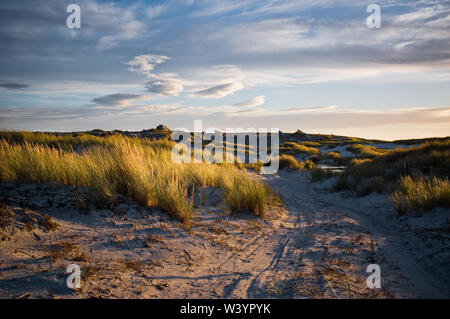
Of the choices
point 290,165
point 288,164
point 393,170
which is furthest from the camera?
point 288,164

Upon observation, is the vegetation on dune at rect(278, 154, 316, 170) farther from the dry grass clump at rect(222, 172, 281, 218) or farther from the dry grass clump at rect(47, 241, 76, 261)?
the dry grass clump at rect(47, 241, 76, 261)

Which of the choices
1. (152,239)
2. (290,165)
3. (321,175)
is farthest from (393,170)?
(152,239)

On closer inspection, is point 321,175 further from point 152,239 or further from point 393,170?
point 152,239

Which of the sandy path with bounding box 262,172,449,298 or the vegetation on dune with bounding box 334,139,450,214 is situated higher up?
the vegetation on dune with bounding box 334,139,450,214

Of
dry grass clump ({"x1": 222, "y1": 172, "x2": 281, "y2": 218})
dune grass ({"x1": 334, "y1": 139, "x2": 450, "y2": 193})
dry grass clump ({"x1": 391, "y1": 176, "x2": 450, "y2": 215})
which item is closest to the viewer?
dry grass clump ({"x1": 391, "y1": 176, "x2": 450, "y2": 215})

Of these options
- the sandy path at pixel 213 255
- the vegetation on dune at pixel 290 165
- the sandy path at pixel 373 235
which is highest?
the vegetation on dune at pixel 290 165

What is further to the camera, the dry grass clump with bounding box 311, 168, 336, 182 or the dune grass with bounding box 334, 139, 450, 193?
the dry grass clump with bounding box 311, 168, 336, 182

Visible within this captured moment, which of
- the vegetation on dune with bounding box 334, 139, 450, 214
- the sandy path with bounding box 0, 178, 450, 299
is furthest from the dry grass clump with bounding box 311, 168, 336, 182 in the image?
the sandy path with bounding box 0, 178, 450, 299

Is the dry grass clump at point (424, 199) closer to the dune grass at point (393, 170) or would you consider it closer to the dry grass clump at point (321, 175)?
the dune grass at point (393, 170)

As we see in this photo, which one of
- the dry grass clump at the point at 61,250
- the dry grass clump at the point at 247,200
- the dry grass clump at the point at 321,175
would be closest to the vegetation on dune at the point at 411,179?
the dry grass clump at the point at 321,175

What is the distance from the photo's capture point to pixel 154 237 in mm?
4062
